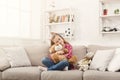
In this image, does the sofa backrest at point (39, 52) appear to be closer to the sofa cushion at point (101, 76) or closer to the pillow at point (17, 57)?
the pillow at point (17, 57)

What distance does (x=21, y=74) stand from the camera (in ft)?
10.5

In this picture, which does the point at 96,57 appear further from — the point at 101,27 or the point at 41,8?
the point at 41,8

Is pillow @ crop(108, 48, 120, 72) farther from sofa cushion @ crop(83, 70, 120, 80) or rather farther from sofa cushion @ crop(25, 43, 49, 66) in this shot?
sofa cushion @ crop(25, 43, 49, 66)

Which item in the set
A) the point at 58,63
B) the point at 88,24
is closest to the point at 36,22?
the point at 88,24

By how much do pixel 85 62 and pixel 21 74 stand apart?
3.25 feet

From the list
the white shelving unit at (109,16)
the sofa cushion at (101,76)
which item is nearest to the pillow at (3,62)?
the sofa cushion at (101,76)

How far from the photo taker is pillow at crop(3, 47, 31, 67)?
11.8ft

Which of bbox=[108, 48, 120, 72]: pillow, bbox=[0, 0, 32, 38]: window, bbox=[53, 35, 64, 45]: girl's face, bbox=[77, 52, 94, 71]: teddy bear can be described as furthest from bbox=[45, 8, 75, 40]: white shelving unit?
bbox=[108, 48, 120, 72]: pillow

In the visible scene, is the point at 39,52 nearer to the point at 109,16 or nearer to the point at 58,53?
the point at 58,53

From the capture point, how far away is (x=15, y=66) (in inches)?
140

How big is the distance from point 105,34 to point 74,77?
5.44 feet

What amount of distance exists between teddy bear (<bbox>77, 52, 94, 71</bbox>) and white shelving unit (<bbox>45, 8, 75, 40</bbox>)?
44.0 inches

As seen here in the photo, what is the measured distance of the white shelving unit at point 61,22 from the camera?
4.67 m

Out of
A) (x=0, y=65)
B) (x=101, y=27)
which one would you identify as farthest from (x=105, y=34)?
(x=0, y=65)
